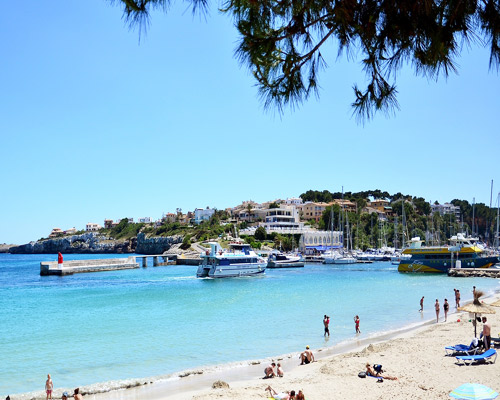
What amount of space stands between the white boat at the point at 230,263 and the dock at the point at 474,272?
78.4 feet

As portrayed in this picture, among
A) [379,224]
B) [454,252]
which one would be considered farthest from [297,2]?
[379,224]

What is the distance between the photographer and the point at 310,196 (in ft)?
550

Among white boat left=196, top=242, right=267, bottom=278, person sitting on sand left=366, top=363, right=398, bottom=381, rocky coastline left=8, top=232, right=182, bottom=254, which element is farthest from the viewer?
rocky coastline left=8, top=232, right=182, bottom=254

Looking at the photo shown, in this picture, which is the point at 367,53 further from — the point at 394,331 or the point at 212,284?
the point at 212,284

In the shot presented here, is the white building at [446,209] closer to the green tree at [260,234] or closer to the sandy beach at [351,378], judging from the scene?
the green tree at [260,234]

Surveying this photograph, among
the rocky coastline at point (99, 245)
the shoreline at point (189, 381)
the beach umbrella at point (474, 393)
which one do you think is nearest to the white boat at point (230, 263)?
the shoreline at point (189, 381)

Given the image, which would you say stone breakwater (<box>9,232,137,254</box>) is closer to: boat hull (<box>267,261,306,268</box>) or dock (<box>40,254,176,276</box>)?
dock (<box>40,254,176,276</box>)

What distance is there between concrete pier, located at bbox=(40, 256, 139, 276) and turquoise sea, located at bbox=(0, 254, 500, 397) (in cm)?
1564

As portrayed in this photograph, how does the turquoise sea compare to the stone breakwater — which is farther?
the stone breakwater

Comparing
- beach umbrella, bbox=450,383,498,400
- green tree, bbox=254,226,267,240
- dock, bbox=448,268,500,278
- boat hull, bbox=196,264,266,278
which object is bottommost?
dock, bbox=448,268,500,278

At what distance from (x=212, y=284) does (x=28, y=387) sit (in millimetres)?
35657

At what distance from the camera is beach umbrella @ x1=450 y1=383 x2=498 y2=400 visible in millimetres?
10289

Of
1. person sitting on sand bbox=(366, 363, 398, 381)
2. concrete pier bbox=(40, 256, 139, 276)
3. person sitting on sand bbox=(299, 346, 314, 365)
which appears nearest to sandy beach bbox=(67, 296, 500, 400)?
person sitting on sand bbox=(366, 363, 398, 381)

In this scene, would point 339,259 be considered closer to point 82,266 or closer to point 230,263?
point 230,263
